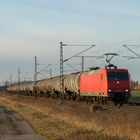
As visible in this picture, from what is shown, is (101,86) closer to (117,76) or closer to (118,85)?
(117,76)

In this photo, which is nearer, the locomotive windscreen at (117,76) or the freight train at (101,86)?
the freight train at (101,86)

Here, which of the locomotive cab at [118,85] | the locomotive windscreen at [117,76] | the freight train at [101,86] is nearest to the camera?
the locomotive cab at [118,85]

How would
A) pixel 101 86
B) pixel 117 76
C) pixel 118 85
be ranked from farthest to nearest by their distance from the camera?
pixel 101 86, pixel 117 76, pixel 118 85

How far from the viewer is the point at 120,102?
A: 157 feet

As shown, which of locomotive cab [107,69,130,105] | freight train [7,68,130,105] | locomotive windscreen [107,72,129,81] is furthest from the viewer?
locomotive windscreen [107,72,129,81]

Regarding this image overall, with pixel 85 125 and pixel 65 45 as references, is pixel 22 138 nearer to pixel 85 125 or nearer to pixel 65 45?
pixel 85 125

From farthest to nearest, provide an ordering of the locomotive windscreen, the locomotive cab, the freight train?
the locomotive windscreen
the freight train
the locomotive cab

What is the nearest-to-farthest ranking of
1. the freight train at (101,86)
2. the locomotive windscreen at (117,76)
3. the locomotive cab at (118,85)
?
1. the locomotive cab at (118,85)
2. the freight train at (101,86)
3. the locomotive windscreen at (117,76)

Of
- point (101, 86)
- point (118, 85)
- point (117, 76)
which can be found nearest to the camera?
point (118, 85)

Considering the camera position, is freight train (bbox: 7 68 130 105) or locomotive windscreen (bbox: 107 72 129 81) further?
locomotive windscreen (bbox: 107 72 129 81)

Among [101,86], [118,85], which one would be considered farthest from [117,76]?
[101,86]

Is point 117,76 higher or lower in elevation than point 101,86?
higher

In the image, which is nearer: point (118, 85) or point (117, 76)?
point (118, 85)

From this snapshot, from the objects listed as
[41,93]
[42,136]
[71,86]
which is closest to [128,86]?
[71,86]
